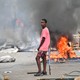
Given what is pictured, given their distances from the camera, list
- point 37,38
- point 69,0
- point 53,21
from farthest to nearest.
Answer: point 37,38 < point 53,21 < point 69,0

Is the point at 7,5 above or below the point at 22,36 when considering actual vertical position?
above

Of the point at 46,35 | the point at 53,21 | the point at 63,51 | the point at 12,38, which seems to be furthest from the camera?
the point at 12,38

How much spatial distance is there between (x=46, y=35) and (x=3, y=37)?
3482 cm

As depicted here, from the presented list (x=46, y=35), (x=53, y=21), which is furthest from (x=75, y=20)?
(x=46, y=35)

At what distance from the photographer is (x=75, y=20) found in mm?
23875

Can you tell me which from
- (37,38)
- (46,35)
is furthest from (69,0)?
(37,38)

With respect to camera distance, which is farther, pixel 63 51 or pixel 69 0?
pixel 69 0

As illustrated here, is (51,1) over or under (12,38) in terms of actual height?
over

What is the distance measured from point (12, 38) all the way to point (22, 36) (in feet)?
4.14

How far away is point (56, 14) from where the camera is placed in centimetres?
2158

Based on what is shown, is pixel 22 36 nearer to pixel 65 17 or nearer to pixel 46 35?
pixel 65 17

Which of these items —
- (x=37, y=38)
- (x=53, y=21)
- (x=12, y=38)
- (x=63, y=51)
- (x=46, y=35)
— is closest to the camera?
(x=46, y=35)

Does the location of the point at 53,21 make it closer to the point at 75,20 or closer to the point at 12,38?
the point at 75,20

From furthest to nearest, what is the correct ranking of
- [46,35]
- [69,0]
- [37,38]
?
[37,38]
[69,0]
[46,35]
